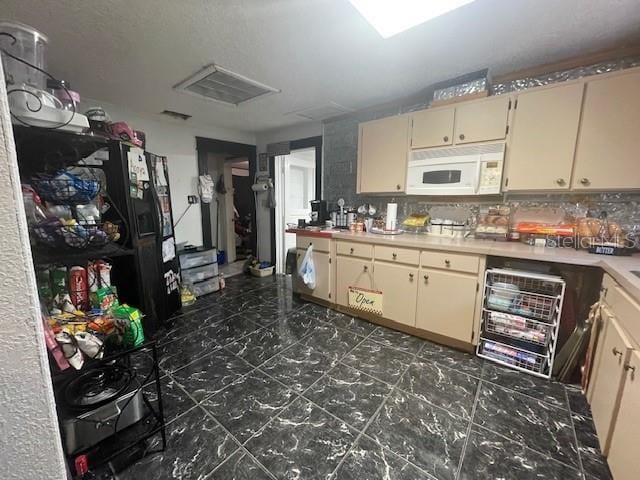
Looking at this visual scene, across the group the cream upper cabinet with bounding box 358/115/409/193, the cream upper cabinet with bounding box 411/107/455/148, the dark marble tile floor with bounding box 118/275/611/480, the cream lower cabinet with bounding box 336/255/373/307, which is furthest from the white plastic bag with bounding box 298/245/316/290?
the cream upper cabinet with bounding box 411/107/455/148

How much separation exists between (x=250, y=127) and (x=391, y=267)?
290cm

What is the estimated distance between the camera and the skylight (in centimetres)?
136

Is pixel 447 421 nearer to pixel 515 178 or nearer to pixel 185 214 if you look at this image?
pixel 515 178

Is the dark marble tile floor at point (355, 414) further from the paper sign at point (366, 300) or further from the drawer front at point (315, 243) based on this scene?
the drawer front at point (315, 243)

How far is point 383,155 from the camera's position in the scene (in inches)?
108

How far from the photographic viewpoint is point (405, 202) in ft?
9.51

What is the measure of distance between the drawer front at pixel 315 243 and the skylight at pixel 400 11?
1840 millimetres

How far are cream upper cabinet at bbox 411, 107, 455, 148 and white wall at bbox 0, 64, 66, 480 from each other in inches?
102

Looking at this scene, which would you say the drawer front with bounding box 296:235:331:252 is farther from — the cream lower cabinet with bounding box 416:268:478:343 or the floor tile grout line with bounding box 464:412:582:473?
the floor tile grout line with bounding box 464:412:582:473

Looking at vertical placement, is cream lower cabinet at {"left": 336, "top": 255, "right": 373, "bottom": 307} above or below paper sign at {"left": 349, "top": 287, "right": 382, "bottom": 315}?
above

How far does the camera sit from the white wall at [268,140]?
3.67 meters

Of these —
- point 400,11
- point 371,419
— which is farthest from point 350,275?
point 400,11

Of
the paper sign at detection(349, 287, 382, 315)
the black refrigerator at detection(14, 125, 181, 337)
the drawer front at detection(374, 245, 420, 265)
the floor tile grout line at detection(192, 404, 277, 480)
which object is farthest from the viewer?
the paper sign at detection(349, 287, 382, 315)

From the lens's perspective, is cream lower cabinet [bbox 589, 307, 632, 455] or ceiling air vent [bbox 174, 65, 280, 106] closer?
cream lower cabinet [bbox 589, 307, 632, 455]
